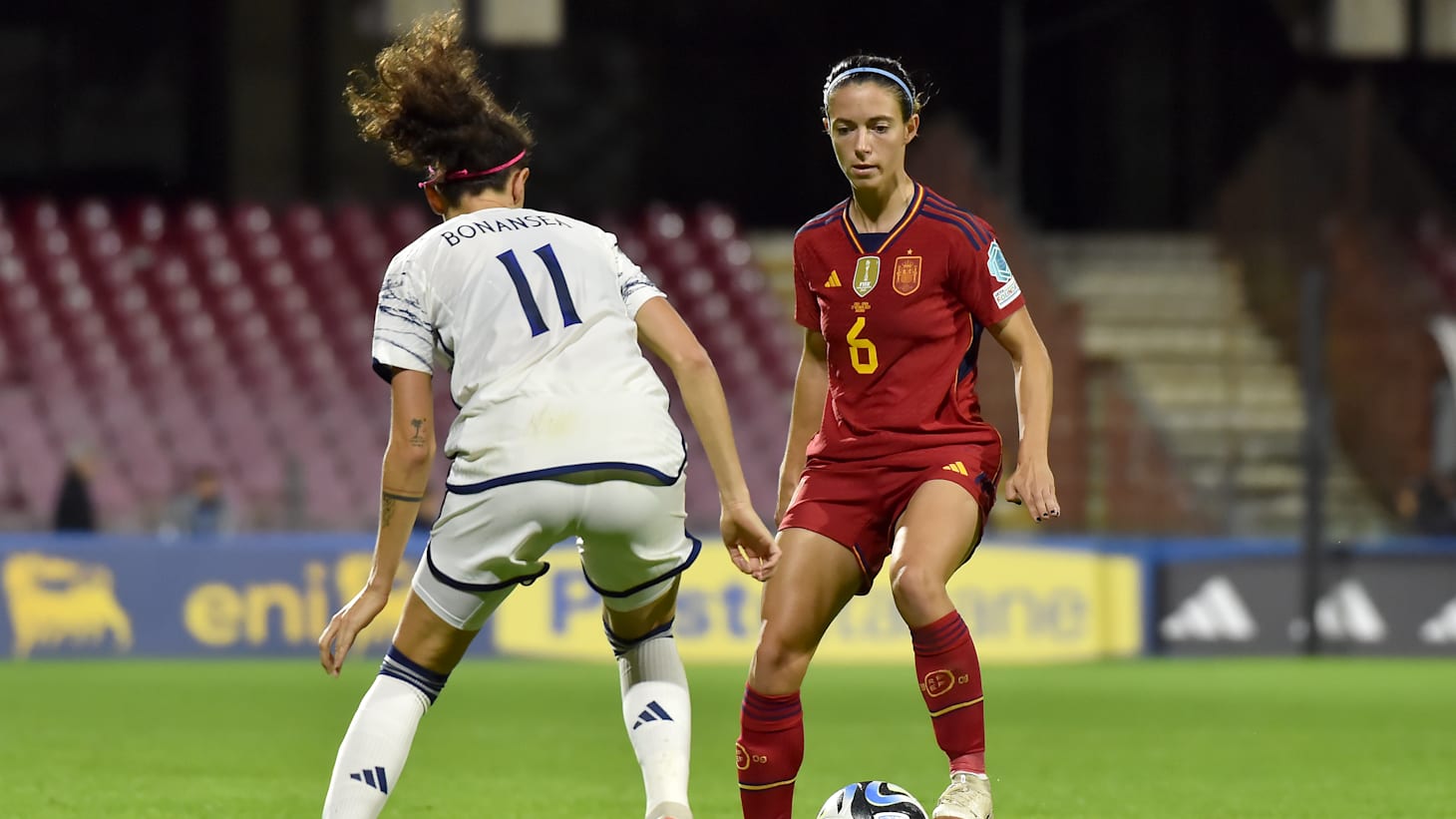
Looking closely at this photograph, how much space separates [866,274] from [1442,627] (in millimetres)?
12221

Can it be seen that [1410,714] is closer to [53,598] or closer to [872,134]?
[872,134]

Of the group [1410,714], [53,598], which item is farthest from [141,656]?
[1410,714]

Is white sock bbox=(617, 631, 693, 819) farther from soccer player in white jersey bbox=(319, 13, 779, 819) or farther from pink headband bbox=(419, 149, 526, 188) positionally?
pink headband bbox=(419, 149, 526, 188)

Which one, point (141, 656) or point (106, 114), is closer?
point (141, 656)

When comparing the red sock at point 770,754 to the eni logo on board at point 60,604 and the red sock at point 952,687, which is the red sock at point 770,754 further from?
the eni logo on board at point 60,604

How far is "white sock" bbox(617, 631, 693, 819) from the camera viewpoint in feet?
16.5

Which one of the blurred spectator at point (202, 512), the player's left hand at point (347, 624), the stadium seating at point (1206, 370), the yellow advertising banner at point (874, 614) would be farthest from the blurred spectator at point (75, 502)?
the player's left hand at point (347, 624)

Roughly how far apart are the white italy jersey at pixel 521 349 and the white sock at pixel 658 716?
58cm

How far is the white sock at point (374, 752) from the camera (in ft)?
15.7

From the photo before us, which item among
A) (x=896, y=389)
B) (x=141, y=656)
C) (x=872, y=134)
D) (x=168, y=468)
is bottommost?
(x=141, y=656)

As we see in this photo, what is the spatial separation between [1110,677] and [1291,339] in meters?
7.63

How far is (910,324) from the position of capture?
18.5ft

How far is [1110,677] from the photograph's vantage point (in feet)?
47.9

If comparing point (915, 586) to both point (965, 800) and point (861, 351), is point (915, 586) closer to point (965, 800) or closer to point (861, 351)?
point (965, 800)
